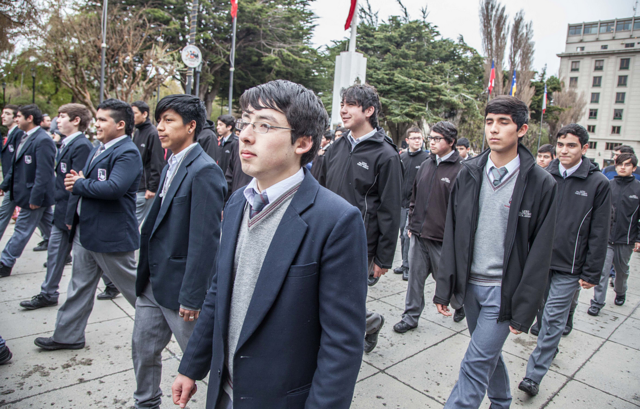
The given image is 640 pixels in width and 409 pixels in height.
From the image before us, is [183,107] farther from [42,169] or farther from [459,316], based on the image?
[459,316]

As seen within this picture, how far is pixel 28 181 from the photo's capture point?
18.4 feet

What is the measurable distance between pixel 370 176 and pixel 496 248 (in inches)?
51.5

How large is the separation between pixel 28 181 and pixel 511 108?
5.93 m

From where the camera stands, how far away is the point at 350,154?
12.2 feet

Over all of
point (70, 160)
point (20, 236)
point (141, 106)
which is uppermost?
point (141, 106)

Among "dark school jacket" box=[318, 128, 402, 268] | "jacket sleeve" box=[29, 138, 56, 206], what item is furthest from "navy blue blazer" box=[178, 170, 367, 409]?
"jacket sleeve" box=[29, 138, 56, 206]

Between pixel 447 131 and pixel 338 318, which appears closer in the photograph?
pixel 338 318

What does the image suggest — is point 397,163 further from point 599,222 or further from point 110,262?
point 110,262

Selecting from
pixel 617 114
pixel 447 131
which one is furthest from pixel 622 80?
pixel 447 131

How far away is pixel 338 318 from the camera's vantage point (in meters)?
1.44

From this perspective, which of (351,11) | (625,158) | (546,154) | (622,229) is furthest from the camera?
(351,11)

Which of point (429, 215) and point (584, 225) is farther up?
point (584, 225)

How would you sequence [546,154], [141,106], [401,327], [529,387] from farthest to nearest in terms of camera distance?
1. [141,106]
2. [546,154]
3. [401,327]
4. [529,387]

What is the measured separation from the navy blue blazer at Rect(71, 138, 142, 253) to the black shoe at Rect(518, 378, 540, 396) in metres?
3.37
